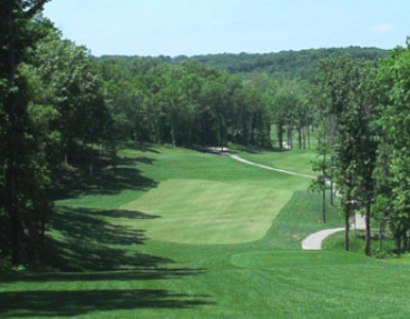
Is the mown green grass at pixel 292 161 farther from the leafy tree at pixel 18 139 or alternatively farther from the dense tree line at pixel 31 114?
the leafy tree at pixel 18 139

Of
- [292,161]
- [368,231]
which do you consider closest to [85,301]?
[368,231]

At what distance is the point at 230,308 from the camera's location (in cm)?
1546

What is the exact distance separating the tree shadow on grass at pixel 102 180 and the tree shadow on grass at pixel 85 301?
167 ft

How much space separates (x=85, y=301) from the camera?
1652 cm

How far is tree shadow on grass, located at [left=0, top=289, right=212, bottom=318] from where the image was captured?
49.1ft

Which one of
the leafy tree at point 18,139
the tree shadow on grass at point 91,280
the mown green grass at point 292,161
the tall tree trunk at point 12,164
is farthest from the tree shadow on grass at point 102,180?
the tall tree trunk at point 12,164

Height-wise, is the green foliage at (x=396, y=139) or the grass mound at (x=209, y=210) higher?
the green foliage at (x=396, y=139)

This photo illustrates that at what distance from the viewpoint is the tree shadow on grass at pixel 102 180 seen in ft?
Result: 242

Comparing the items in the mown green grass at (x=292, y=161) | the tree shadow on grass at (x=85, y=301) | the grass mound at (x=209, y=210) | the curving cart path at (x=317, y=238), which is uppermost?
the tree shadow on grass at (x=85, y=301)

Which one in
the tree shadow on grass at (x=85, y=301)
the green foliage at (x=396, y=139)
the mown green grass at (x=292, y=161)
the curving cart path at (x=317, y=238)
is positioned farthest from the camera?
the mown green grass at (x=292, y=161)

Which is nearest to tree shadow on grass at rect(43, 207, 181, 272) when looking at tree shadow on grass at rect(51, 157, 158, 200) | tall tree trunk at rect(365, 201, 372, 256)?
tree shadow on grass at rect(51, 157, 158, 200)

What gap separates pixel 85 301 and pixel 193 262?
24.6m

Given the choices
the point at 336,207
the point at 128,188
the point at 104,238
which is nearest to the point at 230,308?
the point at 104,238

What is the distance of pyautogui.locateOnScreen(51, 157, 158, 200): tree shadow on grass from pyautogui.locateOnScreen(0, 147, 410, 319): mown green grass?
0.59 meters
